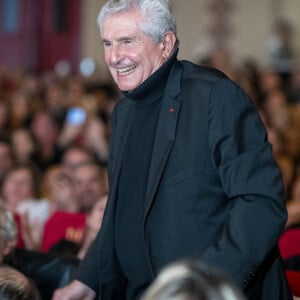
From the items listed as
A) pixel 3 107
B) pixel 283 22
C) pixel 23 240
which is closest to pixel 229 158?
pixel 23 240

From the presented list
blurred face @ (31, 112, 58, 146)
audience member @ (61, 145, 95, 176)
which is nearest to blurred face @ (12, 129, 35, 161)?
blurred face @ (31, 112, 58, 146)

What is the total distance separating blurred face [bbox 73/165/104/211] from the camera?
6.26 metres

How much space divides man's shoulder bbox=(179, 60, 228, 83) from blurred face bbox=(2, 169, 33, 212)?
3.87m

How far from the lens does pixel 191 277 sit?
69.0 inches

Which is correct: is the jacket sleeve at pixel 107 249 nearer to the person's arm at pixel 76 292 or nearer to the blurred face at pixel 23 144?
the person's arm at pixel 76 292

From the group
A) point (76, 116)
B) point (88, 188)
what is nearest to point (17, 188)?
point (88, 188)

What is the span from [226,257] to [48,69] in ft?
50.5

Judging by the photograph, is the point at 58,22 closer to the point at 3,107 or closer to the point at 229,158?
Result: the point at 3,107

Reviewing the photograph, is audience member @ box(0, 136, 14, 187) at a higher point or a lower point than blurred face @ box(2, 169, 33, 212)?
lower

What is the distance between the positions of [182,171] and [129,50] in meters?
0.38

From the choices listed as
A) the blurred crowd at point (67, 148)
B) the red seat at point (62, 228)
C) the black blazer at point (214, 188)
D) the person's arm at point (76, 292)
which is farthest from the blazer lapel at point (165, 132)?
the red seat at point (62, 228)

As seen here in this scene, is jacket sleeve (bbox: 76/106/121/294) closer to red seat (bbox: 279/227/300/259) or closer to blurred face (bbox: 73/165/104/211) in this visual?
red seat (bbox: 279/227/300/259)

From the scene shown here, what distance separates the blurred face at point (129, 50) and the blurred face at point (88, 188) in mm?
3544

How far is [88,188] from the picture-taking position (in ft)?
20.6
